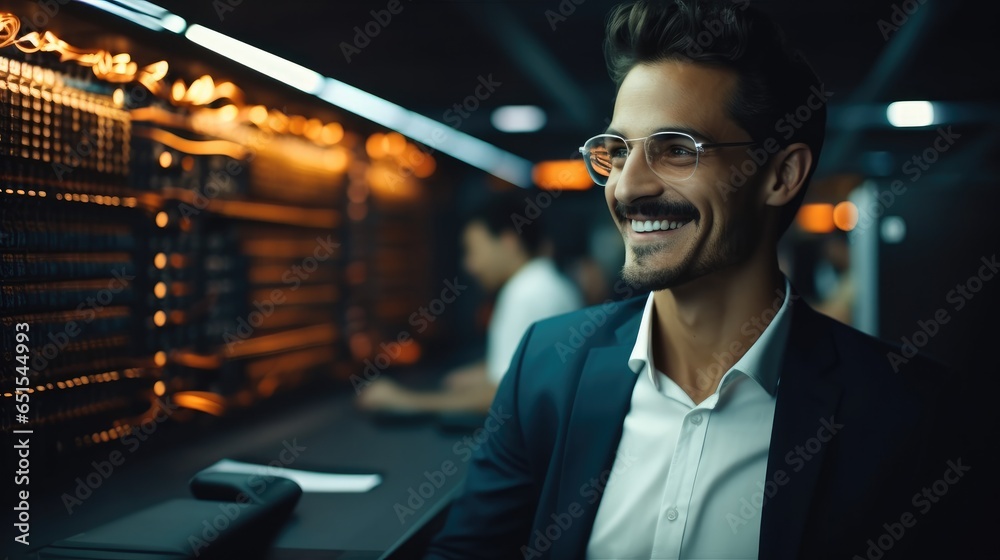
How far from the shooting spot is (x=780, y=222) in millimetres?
1495

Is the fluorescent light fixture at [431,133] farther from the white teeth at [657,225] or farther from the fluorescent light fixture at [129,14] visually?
the white teeth at [657,225]

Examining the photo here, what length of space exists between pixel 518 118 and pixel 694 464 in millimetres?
4192

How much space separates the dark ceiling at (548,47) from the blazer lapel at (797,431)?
56.3 inches

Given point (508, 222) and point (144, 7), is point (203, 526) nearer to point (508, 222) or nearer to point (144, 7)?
point (144, 7)

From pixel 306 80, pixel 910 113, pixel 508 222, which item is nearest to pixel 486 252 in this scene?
pixel 508 222

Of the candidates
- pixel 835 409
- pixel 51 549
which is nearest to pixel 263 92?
pixel 51 549

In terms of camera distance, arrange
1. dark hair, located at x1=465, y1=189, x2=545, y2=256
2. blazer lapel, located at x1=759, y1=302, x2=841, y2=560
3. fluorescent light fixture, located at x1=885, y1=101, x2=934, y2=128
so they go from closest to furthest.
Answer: blazer lapel, located at x1=759, y1=302, x2=841, y2=560 → dark hair, located at x1=465, y1=189, x2=545, y2=256 → fluorescent light fixture, located at x1=885, y1=101, x2=934, y2=128

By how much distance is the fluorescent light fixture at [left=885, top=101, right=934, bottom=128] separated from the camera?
4.78 metres

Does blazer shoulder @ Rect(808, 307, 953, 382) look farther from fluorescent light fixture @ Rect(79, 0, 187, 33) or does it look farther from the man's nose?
fluorescent light fixture @ Rect(79, 0, 187, 33)

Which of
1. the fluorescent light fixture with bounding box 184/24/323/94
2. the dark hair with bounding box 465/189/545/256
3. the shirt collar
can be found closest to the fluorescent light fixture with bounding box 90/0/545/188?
the fluorescent light fixture with bounding box 184/24/323/94

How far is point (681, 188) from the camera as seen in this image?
1.32m

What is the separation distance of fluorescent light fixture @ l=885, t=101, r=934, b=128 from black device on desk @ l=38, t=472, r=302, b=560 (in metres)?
4.65

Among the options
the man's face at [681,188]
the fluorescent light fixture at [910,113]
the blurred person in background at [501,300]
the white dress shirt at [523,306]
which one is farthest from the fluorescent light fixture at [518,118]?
the man's face at [681,188]

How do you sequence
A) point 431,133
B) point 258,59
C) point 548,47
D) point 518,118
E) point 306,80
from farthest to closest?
point 518,118
point 431,133
point 548,47
point 306,80
point 258,59
